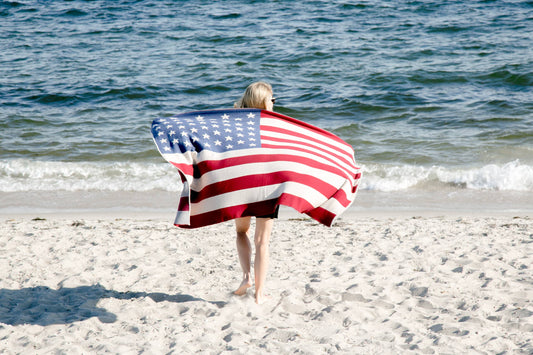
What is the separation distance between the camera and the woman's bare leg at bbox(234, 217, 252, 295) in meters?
4.30

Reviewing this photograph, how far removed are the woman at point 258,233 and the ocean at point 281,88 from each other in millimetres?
3841

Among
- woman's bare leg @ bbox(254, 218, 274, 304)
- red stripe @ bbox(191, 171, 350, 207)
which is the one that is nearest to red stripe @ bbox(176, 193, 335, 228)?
red stripe @ bbox(191, 171, 350, 207)

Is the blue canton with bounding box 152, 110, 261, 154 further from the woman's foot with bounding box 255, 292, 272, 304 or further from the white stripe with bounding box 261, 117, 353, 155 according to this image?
the woman's foot with bounding box 255, 292, 272, 304

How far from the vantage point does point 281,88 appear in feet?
48.9

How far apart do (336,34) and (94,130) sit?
9.55m

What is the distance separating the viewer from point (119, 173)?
9766mm

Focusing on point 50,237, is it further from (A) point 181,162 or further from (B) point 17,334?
(A) point 181,162

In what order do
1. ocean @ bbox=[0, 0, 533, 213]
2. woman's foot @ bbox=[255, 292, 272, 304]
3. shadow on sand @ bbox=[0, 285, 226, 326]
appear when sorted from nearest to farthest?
shadow on sand @ bbox=[0, 285, 226, 326], woman's foot @ bbox=[255, 292, 272, 304], ocean @ bbox=[0, 0, 533, 213]

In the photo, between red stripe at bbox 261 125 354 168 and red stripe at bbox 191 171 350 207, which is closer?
red stripe at bbox 191 171 350 207

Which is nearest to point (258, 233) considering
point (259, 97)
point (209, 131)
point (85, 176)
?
point (209, 131)

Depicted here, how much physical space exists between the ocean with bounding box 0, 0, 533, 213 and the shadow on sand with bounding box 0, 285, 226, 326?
347 centimetres

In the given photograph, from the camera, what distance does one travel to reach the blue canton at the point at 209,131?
151 inches

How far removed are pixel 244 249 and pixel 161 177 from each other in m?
5.32

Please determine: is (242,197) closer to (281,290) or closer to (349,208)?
(281,290)
